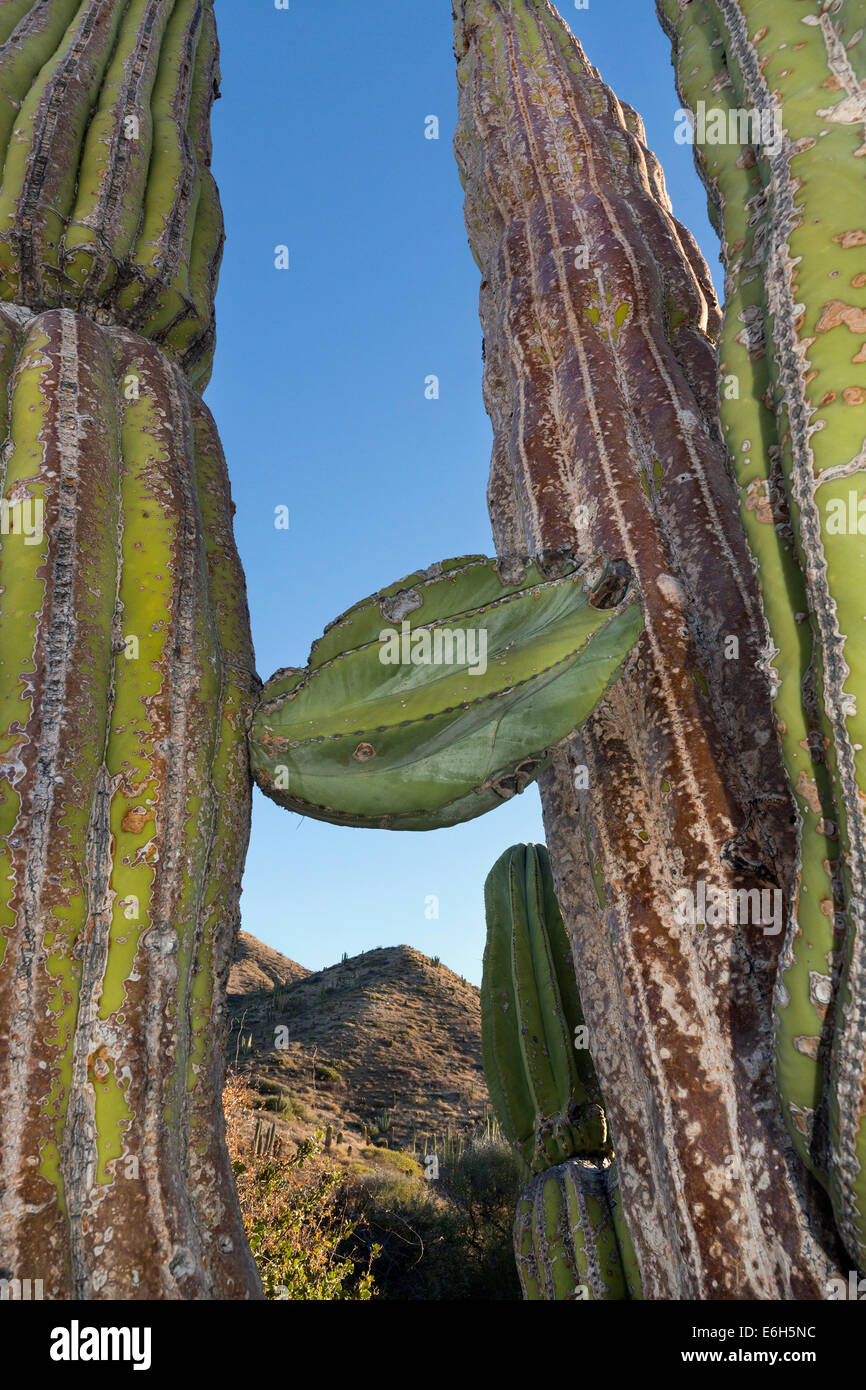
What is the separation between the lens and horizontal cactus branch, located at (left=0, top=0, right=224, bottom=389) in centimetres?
277

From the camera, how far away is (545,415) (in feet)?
9.34

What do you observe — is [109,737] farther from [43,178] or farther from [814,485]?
[43,178]

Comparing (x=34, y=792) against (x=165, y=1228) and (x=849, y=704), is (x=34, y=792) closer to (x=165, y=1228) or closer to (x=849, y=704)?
(x=165, y=1228)

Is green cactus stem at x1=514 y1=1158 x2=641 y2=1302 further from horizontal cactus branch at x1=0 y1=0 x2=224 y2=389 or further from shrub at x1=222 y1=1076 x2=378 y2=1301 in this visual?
shrub at x1=222 y1=1076 x2=378 y2=1301

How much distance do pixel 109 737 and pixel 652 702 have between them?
1287 mm

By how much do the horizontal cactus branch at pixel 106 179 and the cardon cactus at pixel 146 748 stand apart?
4.4 inches

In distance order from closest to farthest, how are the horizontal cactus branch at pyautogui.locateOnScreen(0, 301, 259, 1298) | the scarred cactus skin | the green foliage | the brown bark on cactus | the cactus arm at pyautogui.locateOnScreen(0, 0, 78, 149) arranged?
1. the scarred cactus skin
2. the horizontal cactus branch at pyautogui.locateOnScreen(0, 301, 259, 1298)
3. the brown bark on cactus
4. the cactus arm at pyautogui.locateOnScreen(0, 0, 78, 149)
5. the green foliage

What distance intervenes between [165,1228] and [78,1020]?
1.35 feet

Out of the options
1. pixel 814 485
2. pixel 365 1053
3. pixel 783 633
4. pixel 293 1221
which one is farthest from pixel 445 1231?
pixel 814 485

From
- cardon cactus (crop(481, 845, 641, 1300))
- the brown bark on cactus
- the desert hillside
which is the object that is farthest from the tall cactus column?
the desert hillside

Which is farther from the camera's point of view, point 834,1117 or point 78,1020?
point 78,1020

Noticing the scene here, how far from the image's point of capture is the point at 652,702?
2.27m

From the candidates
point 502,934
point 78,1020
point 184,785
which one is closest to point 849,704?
point 184,785

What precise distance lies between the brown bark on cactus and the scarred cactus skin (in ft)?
0.79
